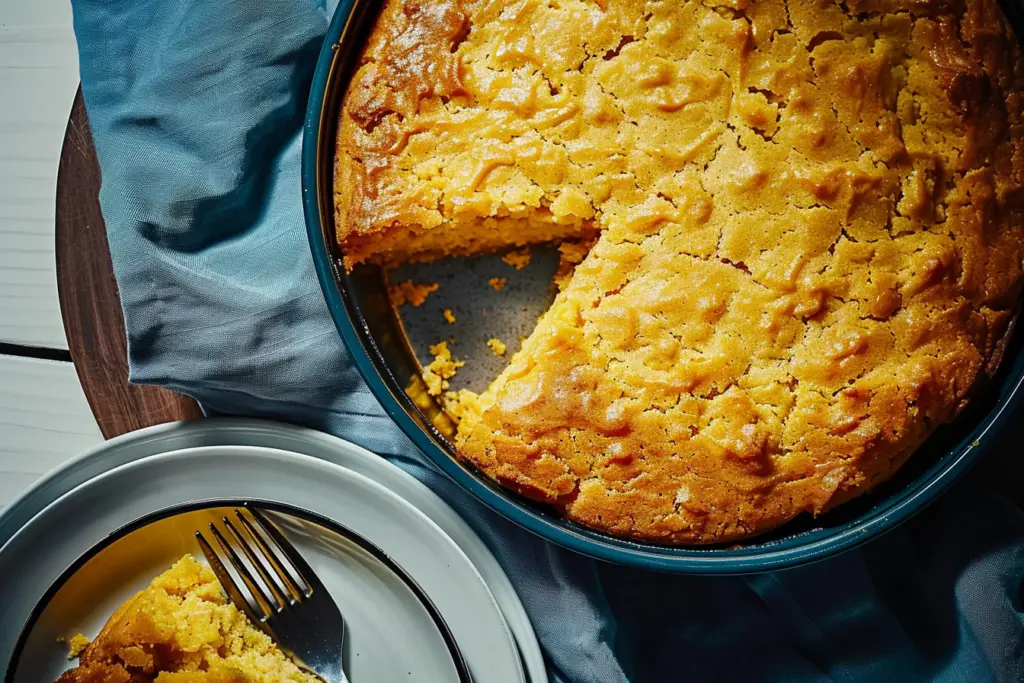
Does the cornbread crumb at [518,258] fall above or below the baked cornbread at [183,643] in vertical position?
above

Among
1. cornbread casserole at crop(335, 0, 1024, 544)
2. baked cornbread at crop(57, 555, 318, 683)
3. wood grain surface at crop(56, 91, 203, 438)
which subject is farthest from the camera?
wood grain surface at crop(56, 91, 203, 438)

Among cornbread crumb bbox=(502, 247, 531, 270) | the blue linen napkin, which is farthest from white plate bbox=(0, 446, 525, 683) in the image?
cornbread crumb bbox=(502, 247, 531, 270)

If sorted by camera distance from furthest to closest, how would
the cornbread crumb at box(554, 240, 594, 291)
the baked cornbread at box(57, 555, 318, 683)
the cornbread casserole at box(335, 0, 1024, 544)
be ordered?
1. the cornbread crumb at box(554, 240, 594, 291)
2. the baked cornbread at box(57, 555, 318, 683)
3. the cornbread casserole at box(335, 0, 1024, 544)

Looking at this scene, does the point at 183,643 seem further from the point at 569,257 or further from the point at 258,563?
the point at 569,257

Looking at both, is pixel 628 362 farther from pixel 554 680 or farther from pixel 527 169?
pixel 554 680

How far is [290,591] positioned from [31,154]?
1.40 metres

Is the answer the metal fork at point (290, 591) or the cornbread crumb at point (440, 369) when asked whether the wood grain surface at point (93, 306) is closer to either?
the metal fork at point (290, 591)

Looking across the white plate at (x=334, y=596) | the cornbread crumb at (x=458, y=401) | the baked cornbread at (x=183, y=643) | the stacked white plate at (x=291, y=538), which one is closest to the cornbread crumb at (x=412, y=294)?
the cornbread crumb at (x=458, y=401)

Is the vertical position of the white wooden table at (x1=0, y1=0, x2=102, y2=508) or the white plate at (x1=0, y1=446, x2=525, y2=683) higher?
the white wooden table at (x1=0, y1=0, x2=102, y2=508)

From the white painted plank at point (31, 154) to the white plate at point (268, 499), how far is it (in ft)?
→ 1.15

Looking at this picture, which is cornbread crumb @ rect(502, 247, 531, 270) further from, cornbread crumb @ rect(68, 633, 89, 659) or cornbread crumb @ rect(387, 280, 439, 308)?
cornbread crumb @ rect(68, 633, 89, 659)

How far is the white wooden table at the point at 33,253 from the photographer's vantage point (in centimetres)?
223

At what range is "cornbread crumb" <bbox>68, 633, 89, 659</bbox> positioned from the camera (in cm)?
204

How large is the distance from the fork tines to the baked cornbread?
60 mm
